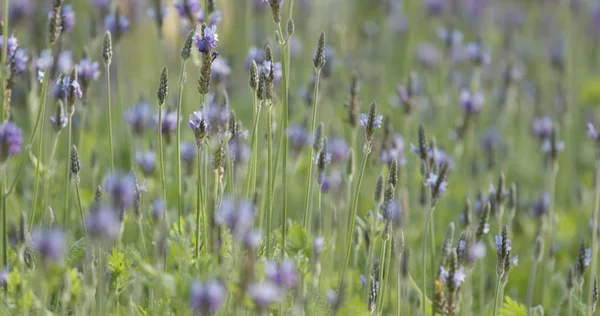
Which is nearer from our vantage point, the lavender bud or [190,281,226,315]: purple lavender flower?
[190,281,226,315]: purple lavender flower

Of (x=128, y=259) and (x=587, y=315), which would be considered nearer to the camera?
(x=128, y=259)

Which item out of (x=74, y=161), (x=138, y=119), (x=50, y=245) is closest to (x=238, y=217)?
(x=50, y=245)

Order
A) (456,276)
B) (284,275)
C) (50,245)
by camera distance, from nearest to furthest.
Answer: (50,245)
(284,275)
(456,276)

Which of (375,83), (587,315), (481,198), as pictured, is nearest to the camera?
(587,315)

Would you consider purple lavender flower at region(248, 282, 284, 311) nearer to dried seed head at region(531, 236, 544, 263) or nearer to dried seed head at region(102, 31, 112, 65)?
dried seed head at region(102, 31, 112, 65)

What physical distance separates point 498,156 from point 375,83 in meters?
0.97

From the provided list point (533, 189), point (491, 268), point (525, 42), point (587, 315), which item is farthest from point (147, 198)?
point (525, 42)

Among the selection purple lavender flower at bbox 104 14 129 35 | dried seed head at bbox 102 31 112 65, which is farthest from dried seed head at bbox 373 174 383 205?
purple lavender flower at bbox 104 14 129 35

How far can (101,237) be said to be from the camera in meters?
1.24

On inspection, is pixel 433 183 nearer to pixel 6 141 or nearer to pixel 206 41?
pixel 206 41

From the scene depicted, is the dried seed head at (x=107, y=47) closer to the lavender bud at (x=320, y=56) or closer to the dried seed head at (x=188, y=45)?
the dried seed head at (x=188, y=45)

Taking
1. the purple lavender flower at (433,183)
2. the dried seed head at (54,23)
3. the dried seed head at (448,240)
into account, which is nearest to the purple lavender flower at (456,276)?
the dried seed head at (448,240)

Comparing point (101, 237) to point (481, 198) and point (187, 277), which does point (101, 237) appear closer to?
point (187, 277)

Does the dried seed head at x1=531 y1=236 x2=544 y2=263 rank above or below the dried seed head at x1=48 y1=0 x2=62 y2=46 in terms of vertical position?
below
